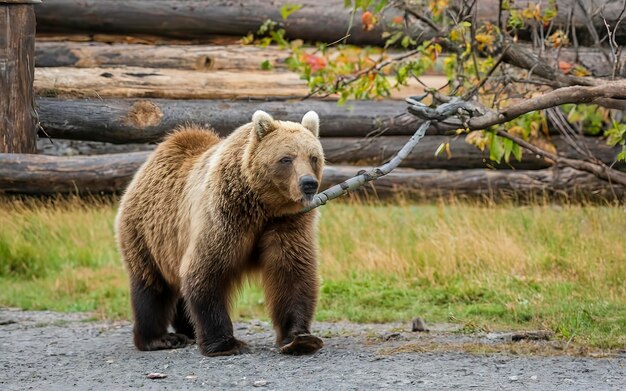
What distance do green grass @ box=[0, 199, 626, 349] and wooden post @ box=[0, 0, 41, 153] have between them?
123 centimetres

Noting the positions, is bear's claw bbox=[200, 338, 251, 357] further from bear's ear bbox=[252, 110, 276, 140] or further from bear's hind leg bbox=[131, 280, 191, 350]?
bear's ear bbox=[252, 110, 276, 140]

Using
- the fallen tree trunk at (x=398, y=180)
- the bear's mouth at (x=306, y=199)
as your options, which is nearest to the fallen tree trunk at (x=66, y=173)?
the fallen tree trunk at (x=398, y=180)

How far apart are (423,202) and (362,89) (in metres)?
2.99

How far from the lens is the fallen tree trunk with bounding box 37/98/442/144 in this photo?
34.1ft

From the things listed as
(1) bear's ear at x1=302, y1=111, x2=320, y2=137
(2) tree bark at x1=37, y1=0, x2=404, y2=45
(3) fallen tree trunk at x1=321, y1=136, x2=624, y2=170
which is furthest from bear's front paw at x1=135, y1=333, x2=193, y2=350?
(2) tree bark at x1=37, y1=0, x2=404, y2=45

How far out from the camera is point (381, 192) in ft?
36.4

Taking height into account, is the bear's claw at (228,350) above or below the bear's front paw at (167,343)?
above

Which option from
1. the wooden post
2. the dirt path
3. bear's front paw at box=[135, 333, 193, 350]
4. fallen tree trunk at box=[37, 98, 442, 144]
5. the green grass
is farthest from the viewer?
fallen tree trunk at box=[37, 98, 442, 144]

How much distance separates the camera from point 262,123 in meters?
6.25

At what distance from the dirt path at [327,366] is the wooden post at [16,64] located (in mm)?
2743

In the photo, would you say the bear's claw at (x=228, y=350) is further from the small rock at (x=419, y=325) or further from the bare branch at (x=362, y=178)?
the small rock at (x=419, y=325)

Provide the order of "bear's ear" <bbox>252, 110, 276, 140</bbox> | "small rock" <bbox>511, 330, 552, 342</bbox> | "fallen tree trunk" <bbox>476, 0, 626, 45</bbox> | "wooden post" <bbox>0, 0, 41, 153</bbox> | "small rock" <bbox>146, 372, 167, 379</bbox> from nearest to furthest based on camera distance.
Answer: "small rock" <bbox>146, 372, 167, 379</bbox> < "bear's ear" <bbox>252, 110, 276, 140</bbox> < "small rock" <bbox>511, 330, 552, 342</bbox> < "wooden post" <bbox>0, 0, 41, 153</bbox> < "fallen tree trunk" <bbox>476, 0, 626, 45</bbox>

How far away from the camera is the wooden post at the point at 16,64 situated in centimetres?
907

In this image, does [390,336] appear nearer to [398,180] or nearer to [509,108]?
[509,108]
